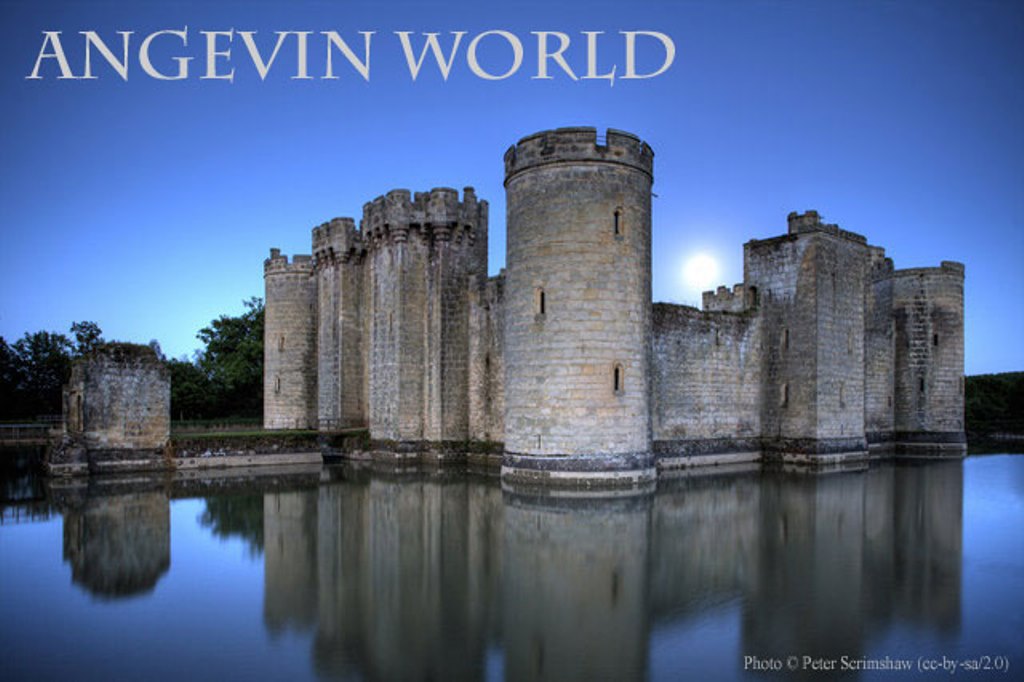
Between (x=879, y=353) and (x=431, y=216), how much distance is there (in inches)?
741

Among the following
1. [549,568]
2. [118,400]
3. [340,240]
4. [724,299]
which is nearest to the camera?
[549,568]

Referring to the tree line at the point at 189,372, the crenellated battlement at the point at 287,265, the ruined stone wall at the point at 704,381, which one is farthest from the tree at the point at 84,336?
the ruined stone wall at the point at 704,381

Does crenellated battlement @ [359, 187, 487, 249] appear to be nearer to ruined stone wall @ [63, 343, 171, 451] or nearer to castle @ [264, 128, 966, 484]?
castle @ [264, 128, 966, 484]

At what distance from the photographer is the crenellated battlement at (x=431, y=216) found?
2484cm

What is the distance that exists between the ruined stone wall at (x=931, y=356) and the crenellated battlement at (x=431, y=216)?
62.3 feet

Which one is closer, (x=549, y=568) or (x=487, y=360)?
(x=549, y=568)

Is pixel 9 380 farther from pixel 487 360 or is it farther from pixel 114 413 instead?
pixel 487 360

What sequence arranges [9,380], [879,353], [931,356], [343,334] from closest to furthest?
[343,334], [879,353], [931,356], [9,380]

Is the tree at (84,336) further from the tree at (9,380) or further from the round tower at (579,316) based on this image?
the round tower at (579,316)

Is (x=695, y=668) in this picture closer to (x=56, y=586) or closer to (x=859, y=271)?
(x=56, y=586)

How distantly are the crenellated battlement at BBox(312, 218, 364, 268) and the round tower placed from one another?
11228 mm

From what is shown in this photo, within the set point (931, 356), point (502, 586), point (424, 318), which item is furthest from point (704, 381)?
point (502, 586)

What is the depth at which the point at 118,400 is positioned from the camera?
22422mm

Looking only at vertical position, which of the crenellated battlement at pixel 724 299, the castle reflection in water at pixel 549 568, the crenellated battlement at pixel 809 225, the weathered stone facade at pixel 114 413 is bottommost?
the castle reflection in water at pixel 549 568
